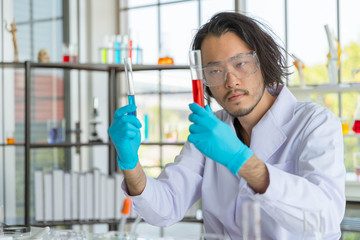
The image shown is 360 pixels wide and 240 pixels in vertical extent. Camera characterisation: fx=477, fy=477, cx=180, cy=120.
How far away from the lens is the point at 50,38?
359 cm

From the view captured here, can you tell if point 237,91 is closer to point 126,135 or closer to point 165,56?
point 126,135

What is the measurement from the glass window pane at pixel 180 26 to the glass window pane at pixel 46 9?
0.82 meters

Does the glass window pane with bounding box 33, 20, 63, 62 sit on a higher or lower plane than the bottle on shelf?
higher

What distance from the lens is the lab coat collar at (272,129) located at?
5.08 ft

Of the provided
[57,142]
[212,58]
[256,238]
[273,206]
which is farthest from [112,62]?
[256,238]

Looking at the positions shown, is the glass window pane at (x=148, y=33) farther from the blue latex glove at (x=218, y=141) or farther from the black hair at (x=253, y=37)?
the blue latex glove at (x=218, y=141)

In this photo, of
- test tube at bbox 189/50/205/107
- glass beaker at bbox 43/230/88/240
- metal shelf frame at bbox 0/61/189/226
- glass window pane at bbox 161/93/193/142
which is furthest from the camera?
glass window pane at bbox 161/93/193/142

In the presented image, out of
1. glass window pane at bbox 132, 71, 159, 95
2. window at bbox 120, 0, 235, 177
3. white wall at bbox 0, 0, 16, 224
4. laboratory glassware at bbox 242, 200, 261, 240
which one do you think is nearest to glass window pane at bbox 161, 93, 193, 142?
window at bbox 120, 0, 235, 177

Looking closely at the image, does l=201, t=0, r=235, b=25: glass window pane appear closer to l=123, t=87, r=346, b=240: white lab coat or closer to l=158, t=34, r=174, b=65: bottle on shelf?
l=158, t=34, r=174, b=65: bottle on shelf

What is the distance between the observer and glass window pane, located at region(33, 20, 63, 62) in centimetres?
352

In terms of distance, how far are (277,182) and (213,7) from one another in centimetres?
249

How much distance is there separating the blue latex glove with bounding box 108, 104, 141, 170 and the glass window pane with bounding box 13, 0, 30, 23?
89.4 inches

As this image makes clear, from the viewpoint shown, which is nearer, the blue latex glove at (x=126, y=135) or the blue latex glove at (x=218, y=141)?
the blue latex glove at (x=218, y=141)

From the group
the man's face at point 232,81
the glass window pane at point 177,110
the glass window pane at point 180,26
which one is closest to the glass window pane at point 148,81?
the glass window pane at point 177,110
